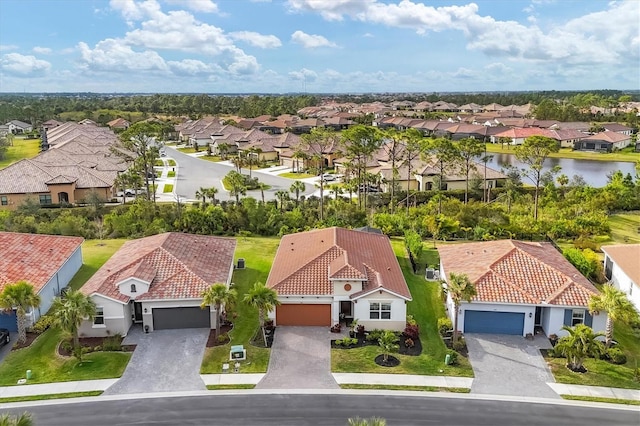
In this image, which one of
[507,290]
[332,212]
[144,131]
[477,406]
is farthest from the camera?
[144,131]

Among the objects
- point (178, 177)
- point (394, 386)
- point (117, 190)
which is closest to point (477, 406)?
point (394, 386)

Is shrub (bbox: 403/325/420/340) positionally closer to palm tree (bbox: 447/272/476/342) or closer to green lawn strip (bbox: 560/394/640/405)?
palm tree (bbox: 447/272/476/342)

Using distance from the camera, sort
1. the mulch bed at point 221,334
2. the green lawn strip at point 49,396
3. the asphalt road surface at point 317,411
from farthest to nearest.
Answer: the mulch bed at point 221,334, the green lawn strip at point 49,396, the asphalt road surface at point 317,411

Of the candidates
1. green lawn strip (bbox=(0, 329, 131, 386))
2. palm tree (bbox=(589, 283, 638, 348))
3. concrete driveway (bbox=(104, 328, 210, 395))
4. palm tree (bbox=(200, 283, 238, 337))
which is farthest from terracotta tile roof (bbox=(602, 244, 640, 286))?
green lawn strip (bbox=(0, 329, 131, 386))

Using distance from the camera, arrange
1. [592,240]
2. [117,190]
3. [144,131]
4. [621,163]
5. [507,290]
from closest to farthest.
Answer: [507,290]
[592,240]
[144,131]
[117,190]
[621,163]

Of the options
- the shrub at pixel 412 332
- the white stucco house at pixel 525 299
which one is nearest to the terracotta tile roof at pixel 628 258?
the white stucco house at pixel 525 299

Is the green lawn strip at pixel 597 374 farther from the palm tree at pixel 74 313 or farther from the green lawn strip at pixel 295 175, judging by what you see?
the green lawn strip at pixel 295 175

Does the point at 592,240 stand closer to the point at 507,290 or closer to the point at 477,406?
the point at 507,290
